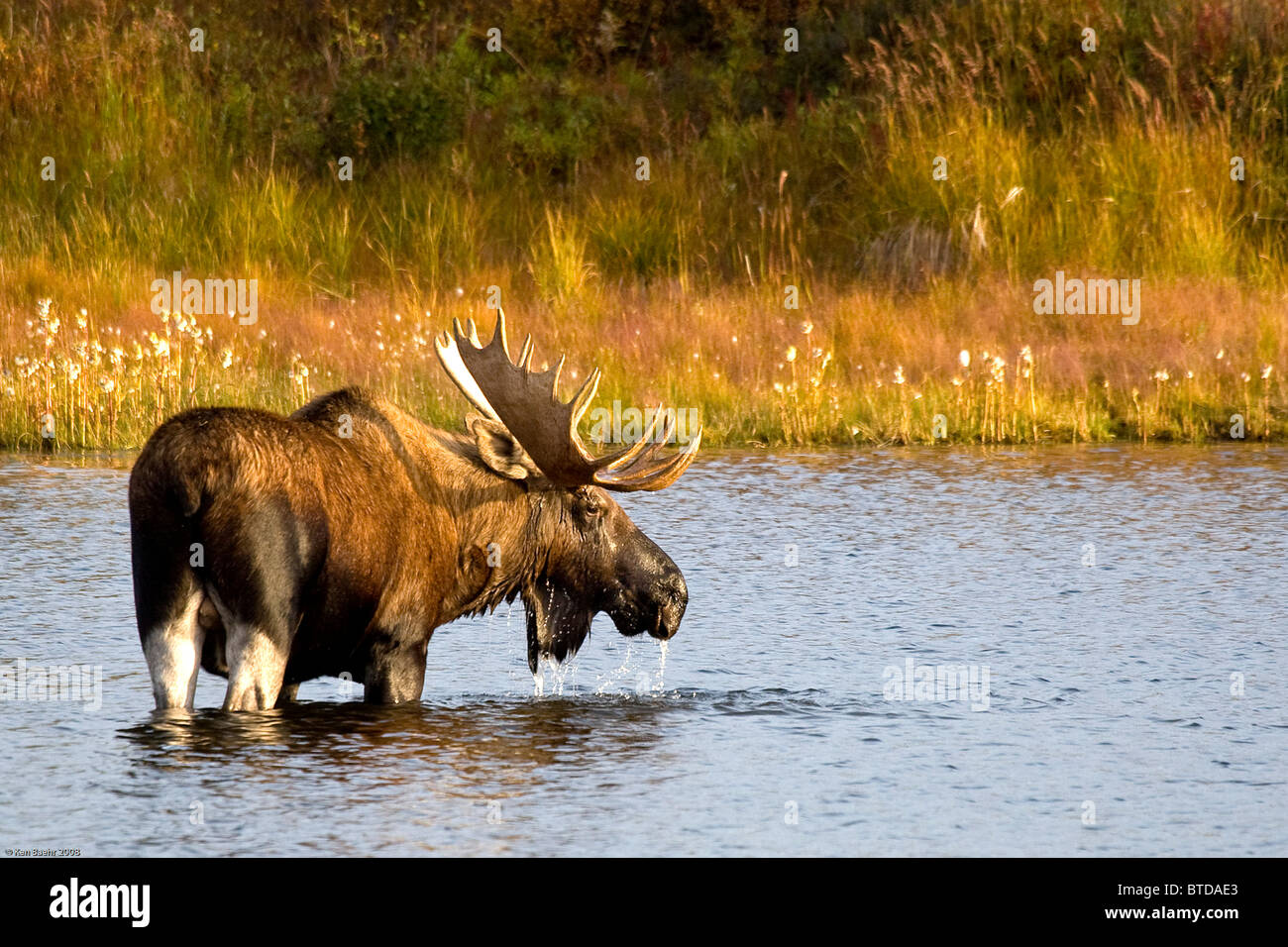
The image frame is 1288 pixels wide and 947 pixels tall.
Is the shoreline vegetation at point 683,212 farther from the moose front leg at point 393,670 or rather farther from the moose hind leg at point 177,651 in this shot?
the moose hind leg at point 177,651

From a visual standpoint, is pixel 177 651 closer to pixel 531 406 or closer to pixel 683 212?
pixel 531 406

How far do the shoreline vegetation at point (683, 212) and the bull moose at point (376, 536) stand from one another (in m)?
6.47

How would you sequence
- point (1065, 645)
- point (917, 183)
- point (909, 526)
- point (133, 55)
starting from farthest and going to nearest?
1. point (133, 55)
2. point (917, 183)
3. point (909, 526)
4. point (1065, 645)

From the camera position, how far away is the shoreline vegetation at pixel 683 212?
15125 millimetres

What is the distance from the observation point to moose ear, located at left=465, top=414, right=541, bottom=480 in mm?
7742

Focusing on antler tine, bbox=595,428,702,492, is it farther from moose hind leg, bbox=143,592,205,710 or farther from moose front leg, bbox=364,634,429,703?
moose hind leg, bbox=143,592,205,710

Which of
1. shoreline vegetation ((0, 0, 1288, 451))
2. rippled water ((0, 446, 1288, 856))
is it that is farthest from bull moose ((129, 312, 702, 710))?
shoreline vegetation ((0, 0, 1288, 451))

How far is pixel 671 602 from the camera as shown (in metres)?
8.13

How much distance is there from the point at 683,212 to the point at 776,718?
12.5 metres

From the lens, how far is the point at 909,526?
1153cm

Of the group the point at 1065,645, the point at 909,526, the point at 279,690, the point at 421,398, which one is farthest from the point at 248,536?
the point at 421,398
